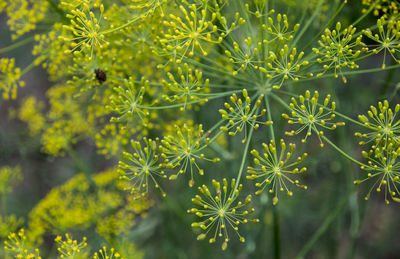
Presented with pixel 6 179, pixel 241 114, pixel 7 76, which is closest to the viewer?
pixel 241 114

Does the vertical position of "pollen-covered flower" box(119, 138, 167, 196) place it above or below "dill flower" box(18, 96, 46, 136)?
above

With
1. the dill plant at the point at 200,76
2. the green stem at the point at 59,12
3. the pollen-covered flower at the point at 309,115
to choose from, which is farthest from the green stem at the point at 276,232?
the green stem at the point at 59,12

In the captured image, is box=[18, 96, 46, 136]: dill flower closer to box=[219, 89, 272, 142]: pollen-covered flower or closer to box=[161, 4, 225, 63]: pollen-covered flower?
box=[161, 4, 225, 63]: pollen-covered flower

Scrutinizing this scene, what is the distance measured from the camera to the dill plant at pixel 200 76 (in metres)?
2.38

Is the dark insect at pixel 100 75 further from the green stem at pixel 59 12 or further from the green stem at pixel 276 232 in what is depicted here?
the green stem at pixel 276 232

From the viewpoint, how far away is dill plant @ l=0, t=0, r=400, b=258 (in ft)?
7.79

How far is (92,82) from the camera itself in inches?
113

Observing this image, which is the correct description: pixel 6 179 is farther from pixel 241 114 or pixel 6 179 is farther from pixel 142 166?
pixel 241 114

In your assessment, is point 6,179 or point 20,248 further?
point 6,179

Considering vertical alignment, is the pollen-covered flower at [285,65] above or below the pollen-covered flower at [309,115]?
above

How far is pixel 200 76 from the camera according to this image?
2.49 metres

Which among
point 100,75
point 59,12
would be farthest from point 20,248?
point 59,12

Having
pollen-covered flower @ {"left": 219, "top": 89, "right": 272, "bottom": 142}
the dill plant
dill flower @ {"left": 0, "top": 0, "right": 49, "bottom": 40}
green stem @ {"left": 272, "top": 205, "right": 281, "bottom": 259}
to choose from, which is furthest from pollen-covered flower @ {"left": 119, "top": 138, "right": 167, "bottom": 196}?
dill flower @ {"left": 0, "top": 0, "right": 49, "bottom": 40}

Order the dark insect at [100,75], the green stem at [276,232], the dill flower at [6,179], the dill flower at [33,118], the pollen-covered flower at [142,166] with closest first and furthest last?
the pollen-covered flower at [142,166], the dark insect at [100,75], the green stem at [276,232], the dill flower at [6,179], the dill flower at [33,118]
